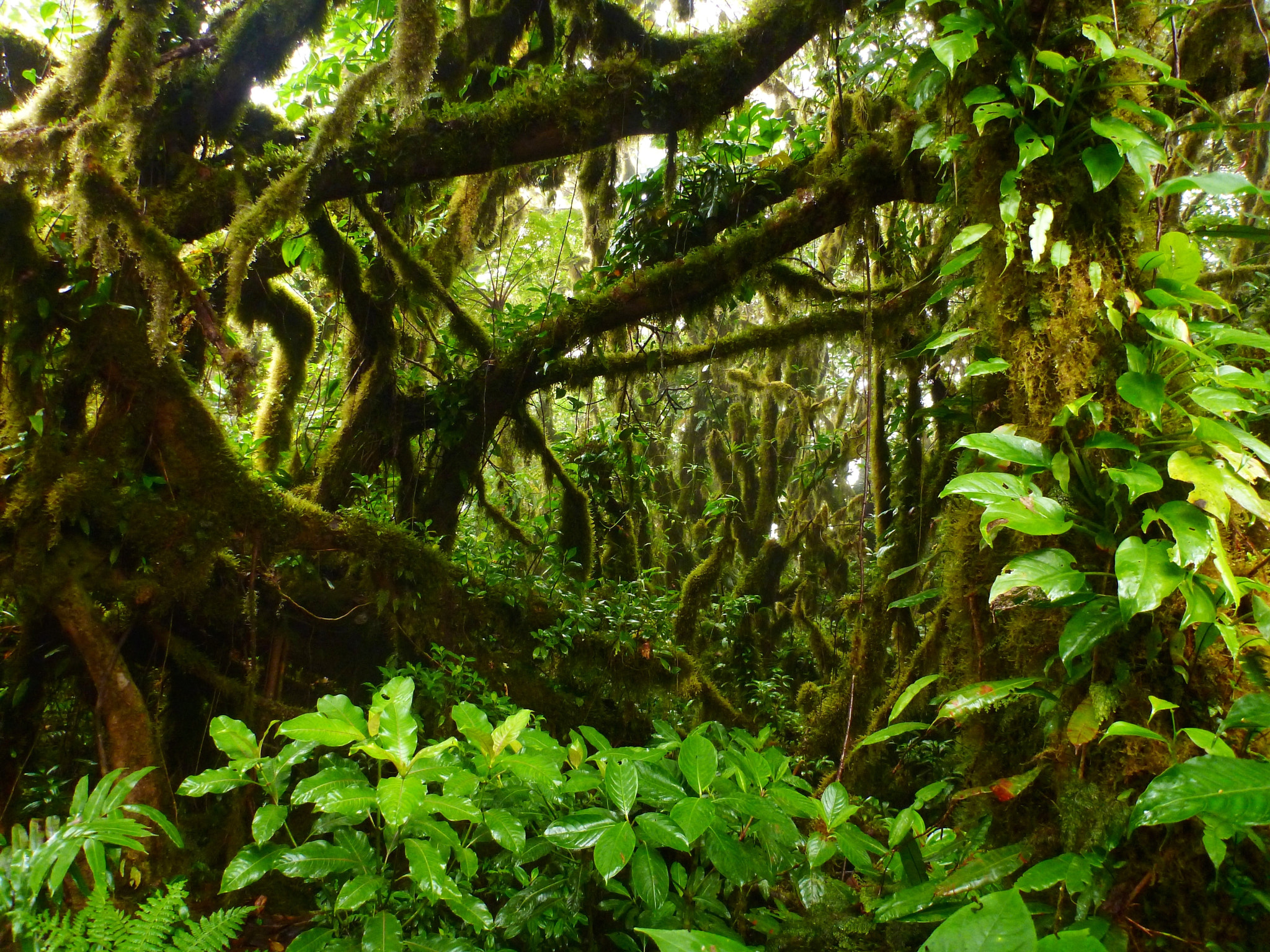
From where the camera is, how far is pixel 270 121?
135 inches

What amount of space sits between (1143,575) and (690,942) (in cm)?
91

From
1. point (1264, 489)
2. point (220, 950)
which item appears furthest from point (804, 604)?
point (220, 950)

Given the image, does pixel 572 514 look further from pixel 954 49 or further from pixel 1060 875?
pixel 1060 875

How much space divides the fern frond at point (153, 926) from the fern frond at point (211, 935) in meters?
0.03

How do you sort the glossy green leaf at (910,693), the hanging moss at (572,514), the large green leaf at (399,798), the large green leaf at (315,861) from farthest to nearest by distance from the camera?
the hanging moss at (572,514), the glossy green leaf at (910,693), the large green leaf at (315,861), the large green leaf at (399,798)

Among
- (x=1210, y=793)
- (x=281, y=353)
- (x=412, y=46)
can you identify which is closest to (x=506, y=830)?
(x=1210, y=793)

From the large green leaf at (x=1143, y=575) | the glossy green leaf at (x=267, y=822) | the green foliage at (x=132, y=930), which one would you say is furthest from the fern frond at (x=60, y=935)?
the large green leaf at (x=1143, y=575)

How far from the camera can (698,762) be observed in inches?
49.3

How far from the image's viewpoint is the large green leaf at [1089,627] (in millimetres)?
1188

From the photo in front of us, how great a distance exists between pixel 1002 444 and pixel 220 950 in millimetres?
1710

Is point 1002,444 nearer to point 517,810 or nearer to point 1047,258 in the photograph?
point 1047,258

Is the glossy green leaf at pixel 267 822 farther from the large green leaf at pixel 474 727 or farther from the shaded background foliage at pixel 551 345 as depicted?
the shaded background foliage at pixel 551 345

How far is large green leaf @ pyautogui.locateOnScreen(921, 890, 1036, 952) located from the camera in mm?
844

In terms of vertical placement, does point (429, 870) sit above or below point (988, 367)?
below
